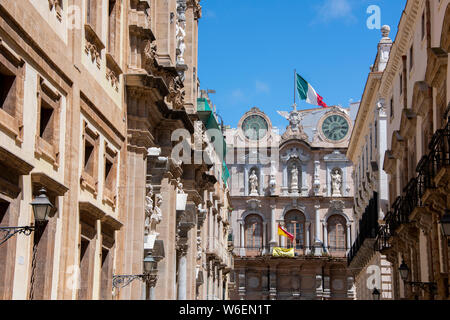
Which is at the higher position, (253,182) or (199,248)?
(253,182)

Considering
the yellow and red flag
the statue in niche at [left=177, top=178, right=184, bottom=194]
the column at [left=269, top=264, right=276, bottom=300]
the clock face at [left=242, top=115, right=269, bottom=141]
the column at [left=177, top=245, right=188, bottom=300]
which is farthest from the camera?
the clock face at [left=242, top=115, right=269, bottom=141]

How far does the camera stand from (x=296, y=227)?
76.4 metres

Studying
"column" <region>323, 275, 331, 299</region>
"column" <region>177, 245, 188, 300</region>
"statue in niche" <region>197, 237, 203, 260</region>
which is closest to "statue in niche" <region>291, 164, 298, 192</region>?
"column" <region>323, 275, 331, 299</region>

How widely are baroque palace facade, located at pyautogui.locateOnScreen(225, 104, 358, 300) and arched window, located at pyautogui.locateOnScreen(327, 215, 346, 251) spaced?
83 mm

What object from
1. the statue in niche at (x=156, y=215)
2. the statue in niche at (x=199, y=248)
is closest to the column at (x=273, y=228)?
the statue in niche at (x=199, y=248)

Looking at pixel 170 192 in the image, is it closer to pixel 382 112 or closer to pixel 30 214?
pixel 30 214

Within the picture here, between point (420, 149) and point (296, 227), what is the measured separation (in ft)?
153

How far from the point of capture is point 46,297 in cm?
1711

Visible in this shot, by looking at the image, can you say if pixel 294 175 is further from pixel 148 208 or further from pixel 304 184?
pixel 148 208

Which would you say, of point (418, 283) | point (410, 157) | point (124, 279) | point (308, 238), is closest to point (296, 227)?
point (308, 238)

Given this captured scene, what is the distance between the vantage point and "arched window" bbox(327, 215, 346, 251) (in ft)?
248

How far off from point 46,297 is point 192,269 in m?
18.7

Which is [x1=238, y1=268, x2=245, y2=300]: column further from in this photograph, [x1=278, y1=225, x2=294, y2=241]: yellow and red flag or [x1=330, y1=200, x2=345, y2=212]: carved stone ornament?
[x1=330, y1=200, x2=345, y2=212]: carved stone ornament

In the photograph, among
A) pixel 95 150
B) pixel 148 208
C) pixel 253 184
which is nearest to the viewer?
pixel 95 150
